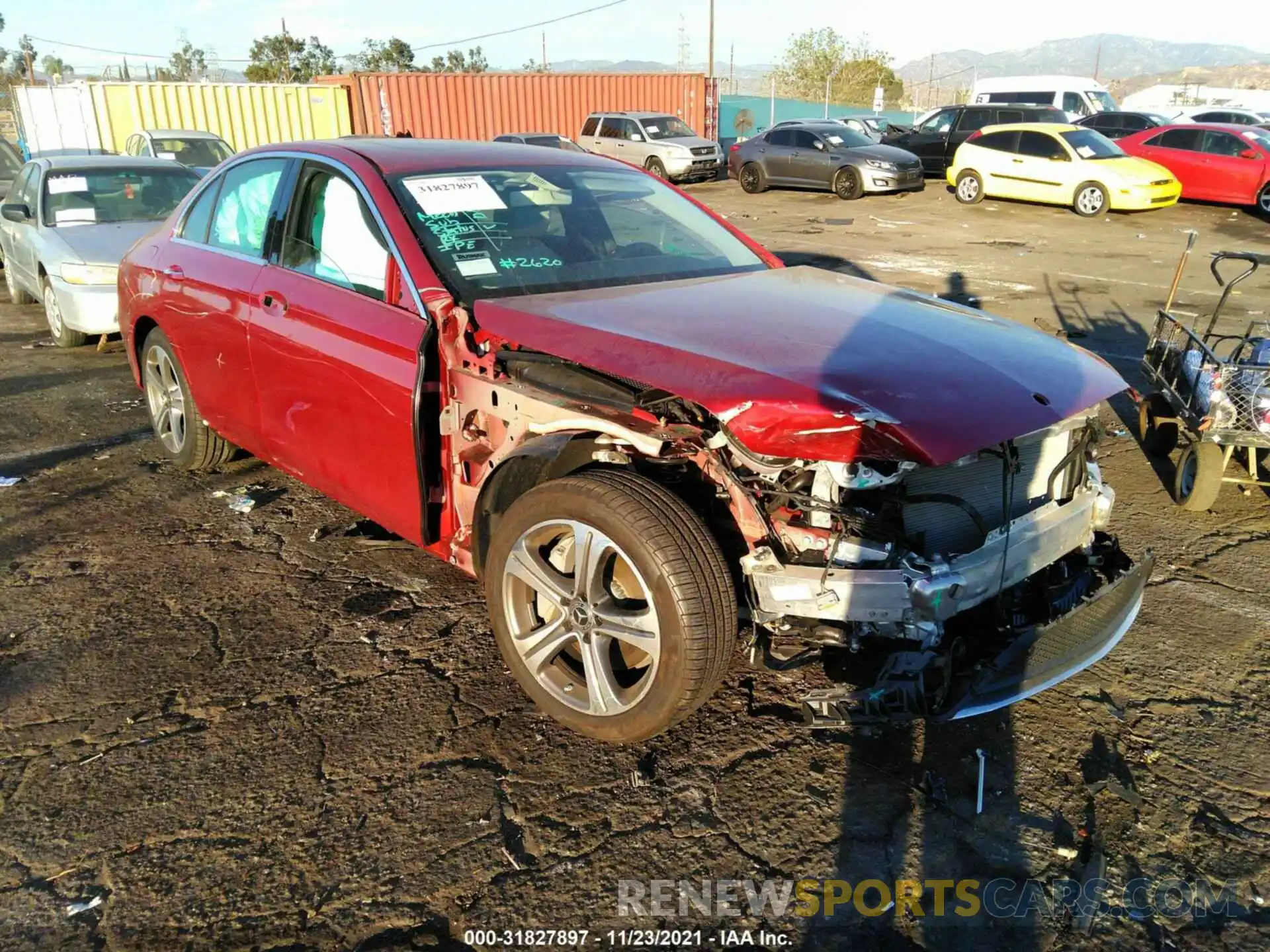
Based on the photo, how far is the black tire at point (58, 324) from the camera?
8188mm

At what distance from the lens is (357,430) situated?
3.63m

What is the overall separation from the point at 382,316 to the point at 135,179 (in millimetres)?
7225

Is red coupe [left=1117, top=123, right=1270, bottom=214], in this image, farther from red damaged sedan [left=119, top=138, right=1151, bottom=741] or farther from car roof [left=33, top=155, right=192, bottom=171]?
car roof [left=33, top=155, right=192, bottom=171]

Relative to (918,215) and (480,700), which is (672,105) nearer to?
(918,215)

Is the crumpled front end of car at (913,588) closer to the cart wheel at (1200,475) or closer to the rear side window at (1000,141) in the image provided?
the cart wheel at (1200,475)

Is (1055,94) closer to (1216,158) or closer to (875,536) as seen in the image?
(1216,158)

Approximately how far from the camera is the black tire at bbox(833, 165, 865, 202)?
65.2 feet

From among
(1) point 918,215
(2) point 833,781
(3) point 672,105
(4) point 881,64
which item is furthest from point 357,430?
(4) point 881,64

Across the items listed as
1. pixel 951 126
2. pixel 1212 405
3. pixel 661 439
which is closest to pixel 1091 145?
pixel 951 126

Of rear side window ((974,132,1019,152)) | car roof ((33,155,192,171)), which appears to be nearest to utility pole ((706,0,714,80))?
rear side window ((974,132,1019,152))

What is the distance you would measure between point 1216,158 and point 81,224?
18904 mm

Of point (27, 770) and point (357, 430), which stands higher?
point (357, 430)

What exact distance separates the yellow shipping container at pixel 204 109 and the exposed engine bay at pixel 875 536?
20.2 meters

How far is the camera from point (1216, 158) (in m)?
17.8
